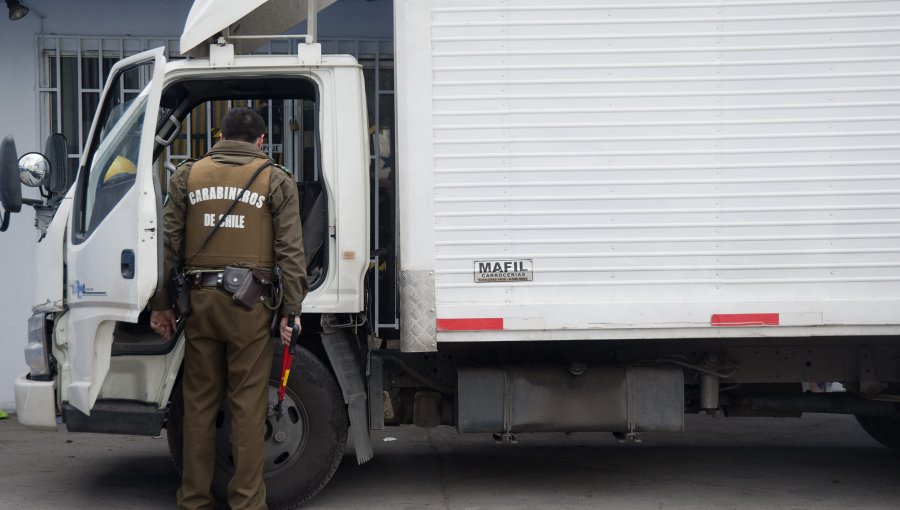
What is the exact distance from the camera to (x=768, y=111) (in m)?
5.27

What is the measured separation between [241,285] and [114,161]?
1.00 meters

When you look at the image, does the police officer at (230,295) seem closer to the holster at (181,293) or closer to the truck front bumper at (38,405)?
the holster at (181,293)

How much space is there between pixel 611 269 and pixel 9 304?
5.58m

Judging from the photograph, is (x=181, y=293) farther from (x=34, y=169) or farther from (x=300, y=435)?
(x=34, y=169)

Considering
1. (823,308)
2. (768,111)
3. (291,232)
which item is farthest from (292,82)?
(823,308)

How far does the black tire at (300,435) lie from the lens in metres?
5.36

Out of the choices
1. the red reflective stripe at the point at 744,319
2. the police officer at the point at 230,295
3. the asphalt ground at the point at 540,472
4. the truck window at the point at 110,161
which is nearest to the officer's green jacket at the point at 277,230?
the police officer at the point at 230,295

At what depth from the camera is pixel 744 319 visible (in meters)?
5.28

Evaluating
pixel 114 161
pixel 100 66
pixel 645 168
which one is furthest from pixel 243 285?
pixel 100 66

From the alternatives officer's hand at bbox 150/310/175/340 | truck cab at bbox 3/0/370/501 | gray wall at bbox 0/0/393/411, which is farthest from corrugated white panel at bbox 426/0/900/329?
gray wall at bbox 0/0/393/411

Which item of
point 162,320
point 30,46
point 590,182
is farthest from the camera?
point 30,46

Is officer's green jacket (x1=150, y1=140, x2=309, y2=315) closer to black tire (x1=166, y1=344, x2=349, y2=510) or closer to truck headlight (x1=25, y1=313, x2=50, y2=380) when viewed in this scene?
black tire (x1=166, y1=344, x2=349, y2=510)

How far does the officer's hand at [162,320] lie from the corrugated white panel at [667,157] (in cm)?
132

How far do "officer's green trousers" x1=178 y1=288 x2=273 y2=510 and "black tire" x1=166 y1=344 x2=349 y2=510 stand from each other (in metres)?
0.23
